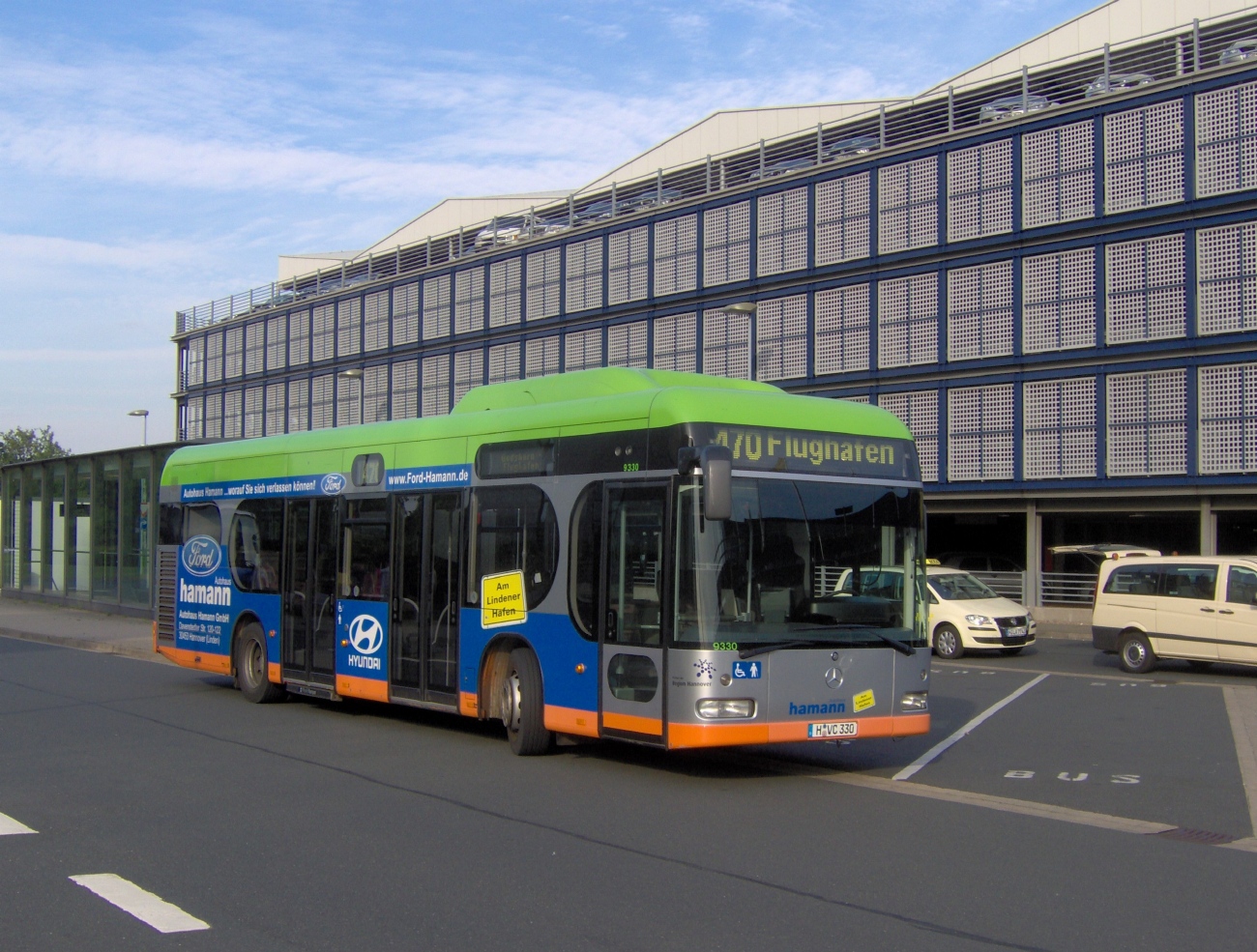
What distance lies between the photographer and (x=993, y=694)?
56.7ft

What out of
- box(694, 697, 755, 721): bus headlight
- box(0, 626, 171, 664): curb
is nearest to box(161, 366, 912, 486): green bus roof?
box(694, 697, 755, 721): bus headlight

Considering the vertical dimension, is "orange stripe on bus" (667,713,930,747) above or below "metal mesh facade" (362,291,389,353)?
below

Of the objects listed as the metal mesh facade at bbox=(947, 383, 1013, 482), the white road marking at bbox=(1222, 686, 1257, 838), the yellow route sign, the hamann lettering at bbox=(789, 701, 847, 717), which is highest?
the metal mesh facade at bbox=(947, 383, 1013, 482)

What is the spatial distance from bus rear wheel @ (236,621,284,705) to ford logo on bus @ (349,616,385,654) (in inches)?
89.6

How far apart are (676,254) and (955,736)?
2760 cm

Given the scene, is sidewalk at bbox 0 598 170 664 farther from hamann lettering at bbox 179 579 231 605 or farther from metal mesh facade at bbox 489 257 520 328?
metal mesh facade at bbox 489 257 520 328

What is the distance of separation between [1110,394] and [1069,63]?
349 inches

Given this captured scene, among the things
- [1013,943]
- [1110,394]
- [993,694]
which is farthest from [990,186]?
[1013,943]

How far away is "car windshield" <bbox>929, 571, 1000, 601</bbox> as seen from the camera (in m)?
24.3

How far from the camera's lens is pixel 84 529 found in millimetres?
34156

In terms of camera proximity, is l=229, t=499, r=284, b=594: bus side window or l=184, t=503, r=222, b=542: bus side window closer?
l=229, t=499, r=284, b=594: bus side window

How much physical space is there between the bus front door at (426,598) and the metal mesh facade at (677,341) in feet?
83.5

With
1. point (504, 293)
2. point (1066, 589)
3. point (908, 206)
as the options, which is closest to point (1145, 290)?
point (908, 206)

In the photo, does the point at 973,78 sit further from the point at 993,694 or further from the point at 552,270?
the point at 993,694
